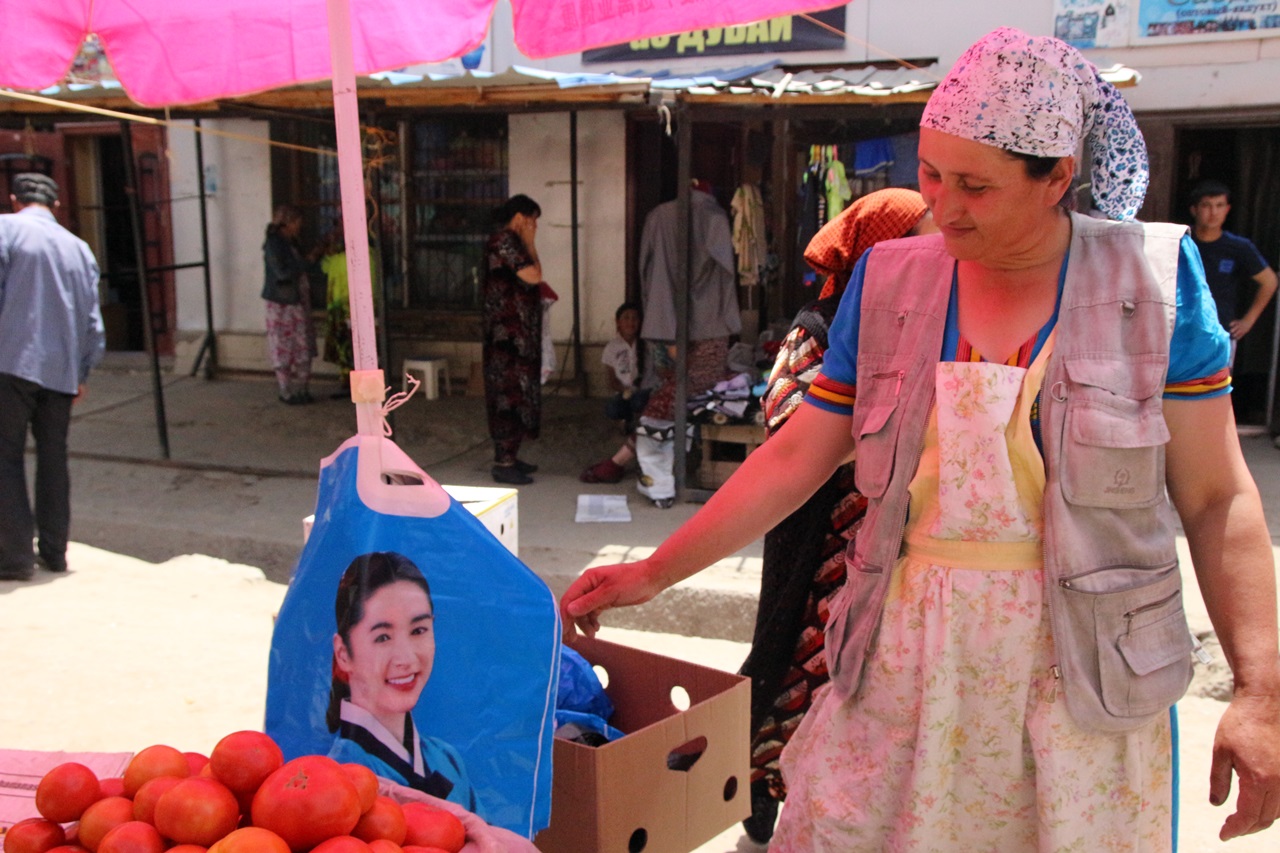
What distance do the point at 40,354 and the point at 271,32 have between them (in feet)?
9.69

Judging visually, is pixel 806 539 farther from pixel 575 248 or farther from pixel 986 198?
pixel 575 248

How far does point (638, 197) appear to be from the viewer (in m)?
9.24

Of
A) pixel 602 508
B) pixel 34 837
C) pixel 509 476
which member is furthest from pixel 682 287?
pixel 34 837

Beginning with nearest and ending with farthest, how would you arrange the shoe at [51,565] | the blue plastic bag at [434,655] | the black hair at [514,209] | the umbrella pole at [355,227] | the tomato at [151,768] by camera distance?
the tomato at [151,768], the blue plastic bag at [434,655], the umbrella pole at [355,227], the shoe at [51,565], the black hair at [514,209]

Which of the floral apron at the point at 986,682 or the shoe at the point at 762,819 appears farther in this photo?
the shoe at the point at 762,819

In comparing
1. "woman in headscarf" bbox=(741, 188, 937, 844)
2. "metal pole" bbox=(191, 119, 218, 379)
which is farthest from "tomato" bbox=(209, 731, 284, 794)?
"metal pole" bbox=(191, 119, 218, 379)

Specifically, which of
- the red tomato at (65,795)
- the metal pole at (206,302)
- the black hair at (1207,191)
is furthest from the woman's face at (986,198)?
the metal pole at (206,302)

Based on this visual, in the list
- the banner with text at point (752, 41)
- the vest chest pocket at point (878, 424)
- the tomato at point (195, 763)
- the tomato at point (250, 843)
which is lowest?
the tomato at point (195, 763)

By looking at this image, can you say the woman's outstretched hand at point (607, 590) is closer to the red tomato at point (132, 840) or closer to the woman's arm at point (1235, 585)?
the red tomato at point (132, 840)

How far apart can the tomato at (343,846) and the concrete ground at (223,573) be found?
6.53 ft

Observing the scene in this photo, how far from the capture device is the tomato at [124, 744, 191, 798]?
160cm

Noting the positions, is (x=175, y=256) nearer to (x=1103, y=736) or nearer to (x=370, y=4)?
(x=370, y=4)

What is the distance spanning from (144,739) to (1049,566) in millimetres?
3351

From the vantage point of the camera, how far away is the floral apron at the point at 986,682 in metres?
1.52
